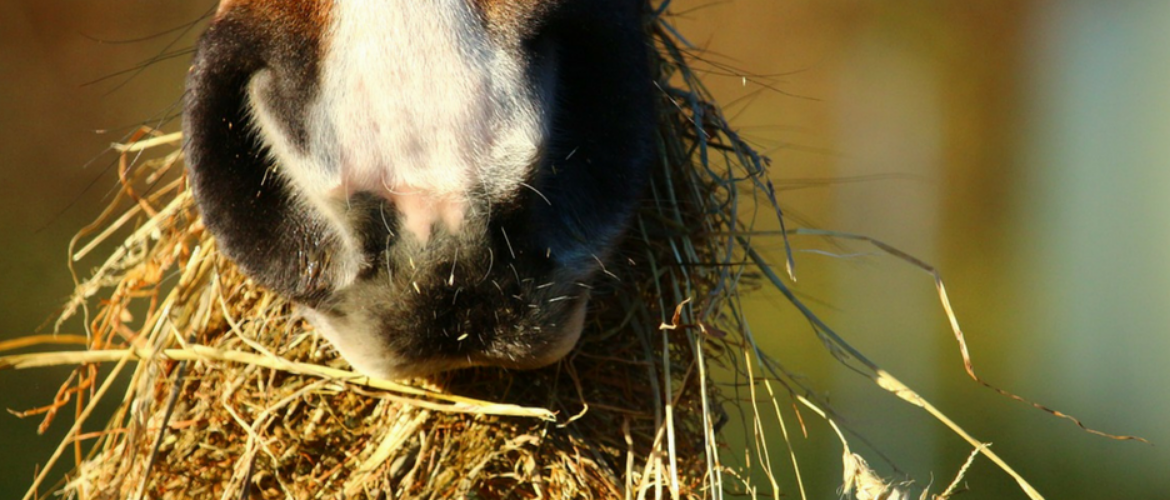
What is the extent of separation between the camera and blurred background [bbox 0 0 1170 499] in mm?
2926

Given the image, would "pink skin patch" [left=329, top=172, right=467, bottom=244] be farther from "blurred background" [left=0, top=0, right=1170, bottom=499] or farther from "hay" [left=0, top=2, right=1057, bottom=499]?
"blurred background" [left=0, top=0, right=1170, bottom=499]

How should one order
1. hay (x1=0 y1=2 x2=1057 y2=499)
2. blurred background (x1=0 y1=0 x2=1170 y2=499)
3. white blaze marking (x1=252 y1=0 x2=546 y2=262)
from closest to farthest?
white blaze marking (x1=252 y1=0 x2=546 y2=262) < hay (x1=0 y1=2 x2=1057 y2=499) < blurred background (x1=0 y1=0 x2=1170 y2=499)

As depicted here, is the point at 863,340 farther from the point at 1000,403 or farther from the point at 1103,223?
the point at 1103,223

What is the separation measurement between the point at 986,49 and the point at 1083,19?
12.6 inches

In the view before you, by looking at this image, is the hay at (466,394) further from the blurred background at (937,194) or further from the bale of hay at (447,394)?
the blurred background at (937,194)

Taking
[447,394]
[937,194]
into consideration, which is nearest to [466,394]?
[447,394]

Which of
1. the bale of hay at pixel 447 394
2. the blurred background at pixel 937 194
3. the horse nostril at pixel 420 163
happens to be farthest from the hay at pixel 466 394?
Result: the blurred background at pixel 937 194

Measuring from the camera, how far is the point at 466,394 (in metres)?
0.65

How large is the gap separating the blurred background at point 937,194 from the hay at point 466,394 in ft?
6.52

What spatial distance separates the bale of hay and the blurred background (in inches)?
78.3

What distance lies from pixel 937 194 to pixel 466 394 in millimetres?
3019

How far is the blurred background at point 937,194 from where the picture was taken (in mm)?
2926

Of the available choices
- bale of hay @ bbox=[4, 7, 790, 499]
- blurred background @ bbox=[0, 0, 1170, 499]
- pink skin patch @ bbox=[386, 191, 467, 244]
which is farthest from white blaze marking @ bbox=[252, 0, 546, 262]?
blurred background @ bbox=[0, 0, 1170, 499]

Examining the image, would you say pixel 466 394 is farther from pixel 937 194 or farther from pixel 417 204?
pixel 937 194
